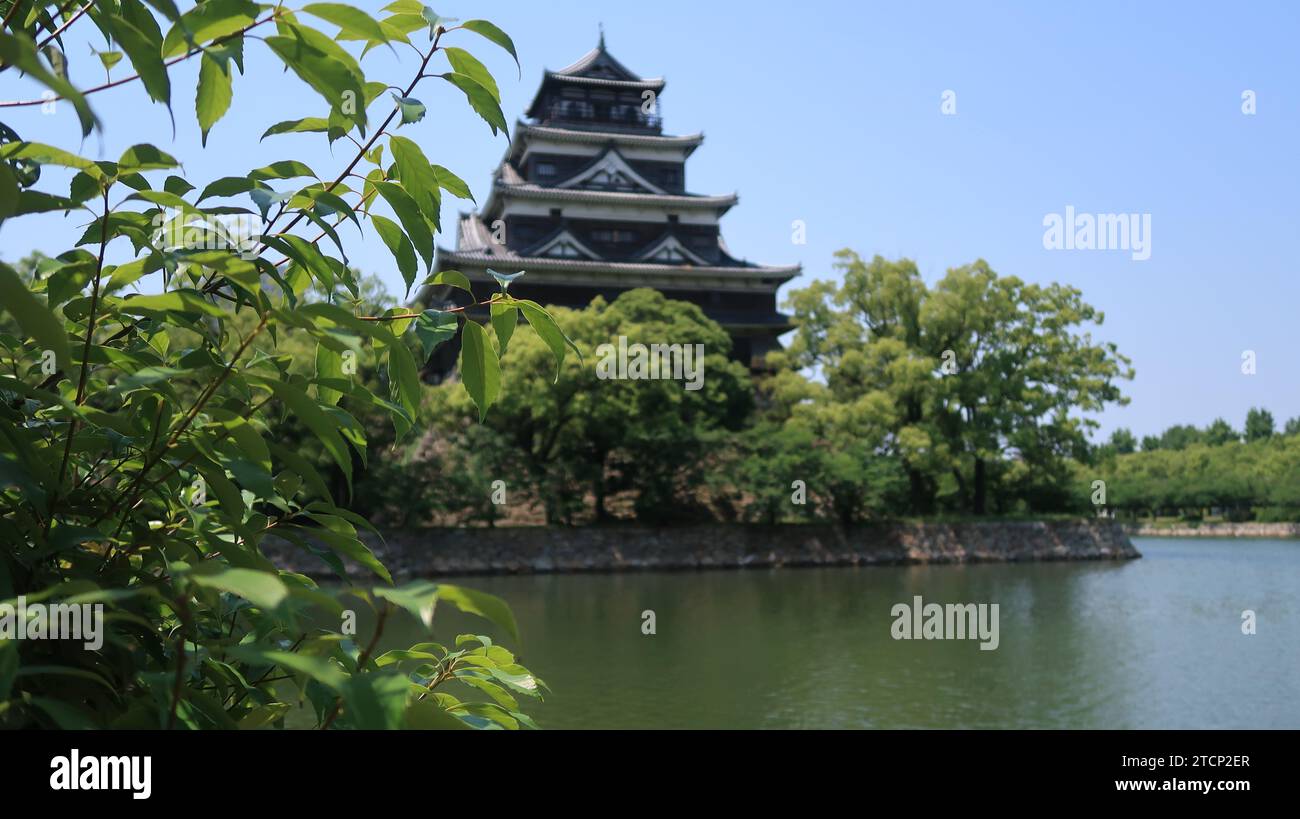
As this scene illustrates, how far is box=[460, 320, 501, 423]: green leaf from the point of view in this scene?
83 cm

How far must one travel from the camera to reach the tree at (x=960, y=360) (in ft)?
66.7

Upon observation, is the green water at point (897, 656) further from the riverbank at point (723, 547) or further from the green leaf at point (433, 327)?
the green leaf at point (433, 327)

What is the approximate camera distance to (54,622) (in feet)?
1.92

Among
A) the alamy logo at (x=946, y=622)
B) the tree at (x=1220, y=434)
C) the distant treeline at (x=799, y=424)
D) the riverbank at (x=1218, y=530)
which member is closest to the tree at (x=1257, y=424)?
the tree at (x=1220, y=434)

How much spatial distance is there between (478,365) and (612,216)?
73.8ft

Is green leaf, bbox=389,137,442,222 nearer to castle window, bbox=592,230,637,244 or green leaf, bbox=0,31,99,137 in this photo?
green leaf, bbox=0,31,99,137

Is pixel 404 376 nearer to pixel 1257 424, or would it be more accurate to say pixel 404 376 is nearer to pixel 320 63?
pixel 320 63

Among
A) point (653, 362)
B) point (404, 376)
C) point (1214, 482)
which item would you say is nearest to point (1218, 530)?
point (1214, 482)

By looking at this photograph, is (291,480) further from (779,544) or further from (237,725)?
(779,544)

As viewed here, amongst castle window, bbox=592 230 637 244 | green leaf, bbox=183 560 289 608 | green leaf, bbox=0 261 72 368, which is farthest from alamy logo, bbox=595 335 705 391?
green leaf, bbox=183 560 289 608
